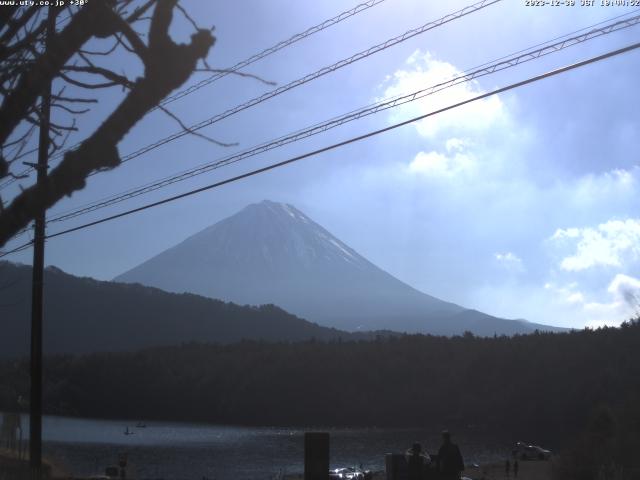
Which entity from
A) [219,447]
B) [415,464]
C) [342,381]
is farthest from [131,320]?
[415,464]

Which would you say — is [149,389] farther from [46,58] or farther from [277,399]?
[46,58]

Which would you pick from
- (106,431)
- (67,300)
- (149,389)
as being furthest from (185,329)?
(106,431)

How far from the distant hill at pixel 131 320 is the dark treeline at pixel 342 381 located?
1813cm

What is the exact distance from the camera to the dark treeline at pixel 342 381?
87.2 meters

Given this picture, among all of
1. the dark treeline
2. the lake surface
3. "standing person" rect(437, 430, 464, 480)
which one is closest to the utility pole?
"standing person" rect(437, 430, 464, 480)

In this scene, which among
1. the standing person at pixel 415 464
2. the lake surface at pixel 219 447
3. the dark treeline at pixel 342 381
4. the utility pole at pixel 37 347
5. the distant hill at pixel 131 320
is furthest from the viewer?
the distant hill at pixel 131 320

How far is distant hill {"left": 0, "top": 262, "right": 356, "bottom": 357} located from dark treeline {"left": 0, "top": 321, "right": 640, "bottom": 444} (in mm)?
18128

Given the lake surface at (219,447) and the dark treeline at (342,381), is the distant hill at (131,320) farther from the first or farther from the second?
the lake surface at (219,447)

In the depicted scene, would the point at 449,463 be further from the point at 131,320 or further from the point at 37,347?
the point at 131,320

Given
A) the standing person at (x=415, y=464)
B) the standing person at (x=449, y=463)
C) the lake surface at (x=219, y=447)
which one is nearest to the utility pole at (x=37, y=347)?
the standing person at (x=415, y=464)

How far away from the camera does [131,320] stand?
448 ft

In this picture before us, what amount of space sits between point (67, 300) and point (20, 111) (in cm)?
13479

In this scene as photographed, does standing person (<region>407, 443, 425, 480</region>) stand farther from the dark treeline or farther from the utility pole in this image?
the dark treeline

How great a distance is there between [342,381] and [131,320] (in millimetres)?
48190
